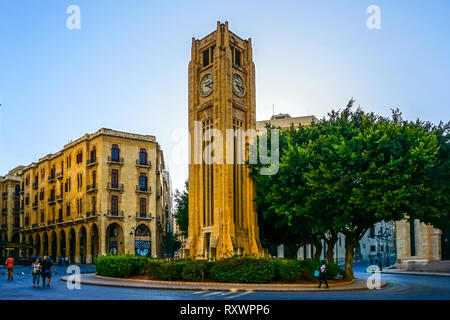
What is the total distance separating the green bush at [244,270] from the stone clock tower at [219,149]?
11.0 m

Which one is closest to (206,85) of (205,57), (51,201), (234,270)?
(205,57)

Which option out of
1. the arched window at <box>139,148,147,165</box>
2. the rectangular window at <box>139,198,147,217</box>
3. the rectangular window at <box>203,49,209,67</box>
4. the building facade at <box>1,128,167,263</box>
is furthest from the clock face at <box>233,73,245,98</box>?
the rectangular window at <box>139,198,147,217</box>

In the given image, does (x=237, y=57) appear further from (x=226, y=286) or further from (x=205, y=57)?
(x=226, y=286)

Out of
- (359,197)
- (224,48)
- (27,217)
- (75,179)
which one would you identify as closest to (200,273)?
(359,197)

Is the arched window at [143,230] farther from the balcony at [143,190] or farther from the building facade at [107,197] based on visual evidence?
the balcony at [143,190]

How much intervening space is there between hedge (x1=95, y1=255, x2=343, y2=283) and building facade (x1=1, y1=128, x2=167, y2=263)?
29.8 metres

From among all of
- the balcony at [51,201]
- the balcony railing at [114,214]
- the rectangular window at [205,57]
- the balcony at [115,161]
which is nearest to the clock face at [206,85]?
the rectangular window at [205,57]

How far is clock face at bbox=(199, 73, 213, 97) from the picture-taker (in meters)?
41.2

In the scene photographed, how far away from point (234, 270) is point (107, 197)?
35.5 metres

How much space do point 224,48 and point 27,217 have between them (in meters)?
49.9


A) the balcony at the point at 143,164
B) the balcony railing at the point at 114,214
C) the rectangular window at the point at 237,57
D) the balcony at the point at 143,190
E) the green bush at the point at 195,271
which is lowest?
the green bush at the point at 195,271

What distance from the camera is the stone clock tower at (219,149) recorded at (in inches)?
1501

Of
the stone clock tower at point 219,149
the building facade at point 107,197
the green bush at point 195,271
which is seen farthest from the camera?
the building facade at point 107,197

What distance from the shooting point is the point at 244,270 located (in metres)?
24.2
